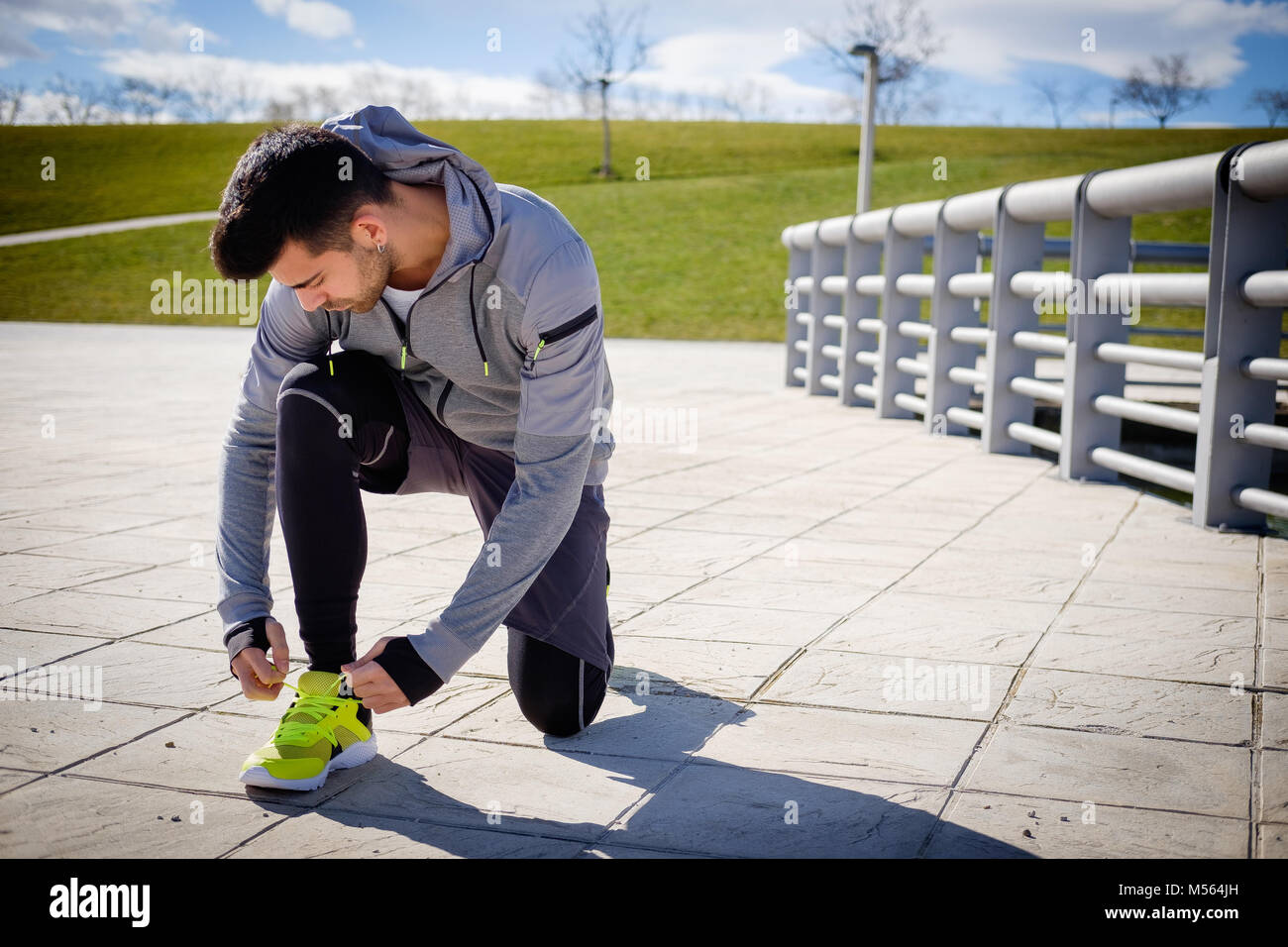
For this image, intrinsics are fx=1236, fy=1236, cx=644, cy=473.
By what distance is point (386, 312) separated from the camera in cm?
294

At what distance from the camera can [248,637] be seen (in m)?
2.65

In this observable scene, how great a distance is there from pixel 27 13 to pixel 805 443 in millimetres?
135087

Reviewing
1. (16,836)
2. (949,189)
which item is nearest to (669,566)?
(16,836)

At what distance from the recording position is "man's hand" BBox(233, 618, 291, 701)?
8.50 feet

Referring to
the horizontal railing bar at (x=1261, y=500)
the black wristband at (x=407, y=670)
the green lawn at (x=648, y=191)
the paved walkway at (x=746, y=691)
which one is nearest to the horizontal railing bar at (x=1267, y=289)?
the horizontal railing bar at (x=1261, y=500)

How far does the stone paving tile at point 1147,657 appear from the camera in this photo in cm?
361

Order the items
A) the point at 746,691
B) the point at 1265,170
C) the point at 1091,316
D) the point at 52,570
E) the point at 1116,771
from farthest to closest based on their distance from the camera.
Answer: the point at 1091,316 → the point at 1265,170 → the point at 52,570 → the point at 746,691 → the point at 1116,771

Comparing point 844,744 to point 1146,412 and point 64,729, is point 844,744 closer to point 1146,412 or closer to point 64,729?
point 64,729

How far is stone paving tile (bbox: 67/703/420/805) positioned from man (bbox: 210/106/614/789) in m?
0.05

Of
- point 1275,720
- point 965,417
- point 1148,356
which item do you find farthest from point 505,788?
point 965,417

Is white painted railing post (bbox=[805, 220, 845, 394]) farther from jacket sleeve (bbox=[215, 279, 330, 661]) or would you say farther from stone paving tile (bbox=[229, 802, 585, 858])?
stone paving tile (bbox=[229, 802, 585, 858])

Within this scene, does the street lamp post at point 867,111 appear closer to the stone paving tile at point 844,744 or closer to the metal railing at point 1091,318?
the metal railing at point 1091,318

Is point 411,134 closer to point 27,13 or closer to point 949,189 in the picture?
point 949,189

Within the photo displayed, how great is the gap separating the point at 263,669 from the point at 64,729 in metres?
0.81
